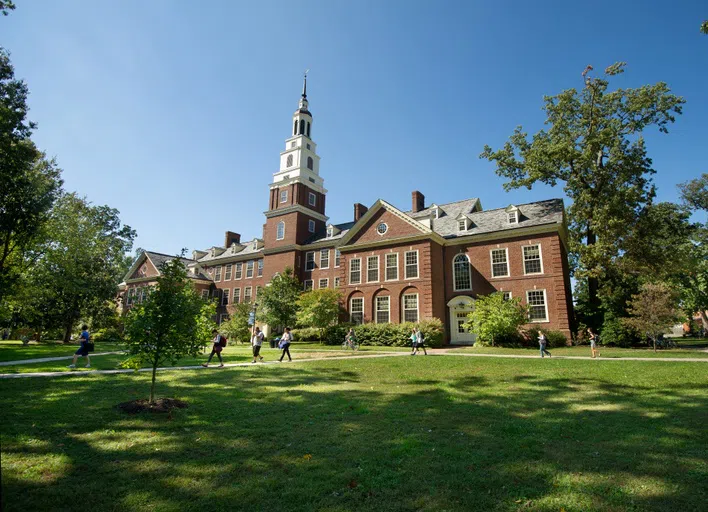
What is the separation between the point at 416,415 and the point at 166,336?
6118 millimetres

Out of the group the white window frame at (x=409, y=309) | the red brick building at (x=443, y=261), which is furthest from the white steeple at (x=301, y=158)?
the white window frame at (x=409, y=309)

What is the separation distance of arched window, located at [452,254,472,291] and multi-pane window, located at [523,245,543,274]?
4.09 m

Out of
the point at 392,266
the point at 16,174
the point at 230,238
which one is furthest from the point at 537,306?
the point at 230,238

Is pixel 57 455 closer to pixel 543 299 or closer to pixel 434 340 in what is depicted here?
pixel 434 340

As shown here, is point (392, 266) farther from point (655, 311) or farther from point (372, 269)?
point (655, 311)

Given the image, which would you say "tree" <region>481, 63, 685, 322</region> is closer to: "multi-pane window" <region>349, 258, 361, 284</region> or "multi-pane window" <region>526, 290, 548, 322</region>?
"multi-pane window" <region>526, 290, 548, 322</region>

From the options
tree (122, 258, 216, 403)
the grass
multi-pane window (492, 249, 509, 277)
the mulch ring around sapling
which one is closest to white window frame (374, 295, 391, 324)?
multi-pane window (492, 249, 509, 277)

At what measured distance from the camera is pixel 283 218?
42.9m

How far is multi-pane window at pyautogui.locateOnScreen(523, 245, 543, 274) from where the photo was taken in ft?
90.4

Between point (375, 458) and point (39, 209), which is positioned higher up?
point (39, 209)

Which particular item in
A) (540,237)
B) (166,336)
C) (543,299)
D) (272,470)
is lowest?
(272,470)

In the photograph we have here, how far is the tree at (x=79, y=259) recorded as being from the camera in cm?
3559

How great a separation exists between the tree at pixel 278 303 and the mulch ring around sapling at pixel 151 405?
25220mm

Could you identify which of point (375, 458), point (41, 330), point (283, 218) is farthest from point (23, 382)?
point (41, 330)
